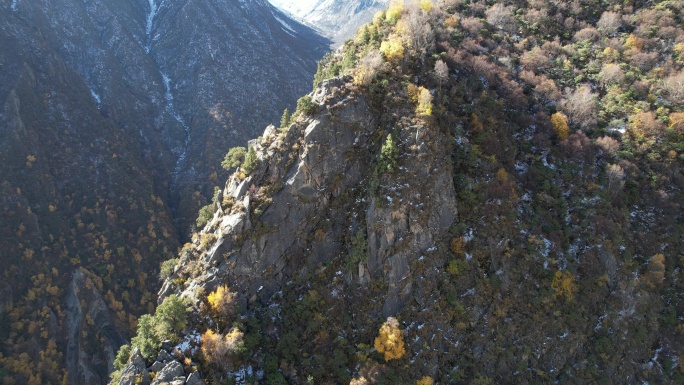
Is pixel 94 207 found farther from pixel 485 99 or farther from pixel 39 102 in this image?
pixel 485 99

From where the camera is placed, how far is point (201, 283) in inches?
1544

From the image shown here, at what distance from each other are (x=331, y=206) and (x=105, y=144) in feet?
301

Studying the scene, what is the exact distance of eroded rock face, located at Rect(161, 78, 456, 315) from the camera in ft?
124

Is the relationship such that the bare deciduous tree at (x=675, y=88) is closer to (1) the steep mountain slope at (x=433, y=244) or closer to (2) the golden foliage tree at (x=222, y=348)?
(1) the steep mountain slope at (x=433, y=244)

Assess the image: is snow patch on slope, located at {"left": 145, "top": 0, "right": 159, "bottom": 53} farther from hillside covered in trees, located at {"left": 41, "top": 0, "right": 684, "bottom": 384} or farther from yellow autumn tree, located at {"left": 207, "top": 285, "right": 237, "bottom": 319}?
yellow autumn tree, located at {"left": 207, "top": 285, "right": 237, "bottom": 319}

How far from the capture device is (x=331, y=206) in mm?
41219

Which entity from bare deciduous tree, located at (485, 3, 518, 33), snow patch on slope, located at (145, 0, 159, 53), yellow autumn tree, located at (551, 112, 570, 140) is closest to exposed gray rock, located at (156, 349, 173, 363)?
yellow autumn tree, located at (551, 112, 570, 140)

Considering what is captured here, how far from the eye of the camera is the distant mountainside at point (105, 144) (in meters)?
79.1

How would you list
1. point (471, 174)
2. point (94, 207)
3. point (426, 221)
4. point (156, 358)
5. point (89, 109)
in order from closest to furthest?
point (156, 358) → point (426, 221) → point (471, 174) → point (94, 207) → point (89, 109)

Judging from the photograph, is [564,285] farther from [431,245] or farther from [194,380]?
[194,380]

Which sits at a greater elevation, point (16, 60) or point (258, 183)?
point (16, 60)

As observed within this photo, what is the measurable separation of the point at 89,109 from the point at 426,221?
11077cm

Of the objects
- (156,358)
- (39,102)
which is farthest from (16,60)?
(156,358)

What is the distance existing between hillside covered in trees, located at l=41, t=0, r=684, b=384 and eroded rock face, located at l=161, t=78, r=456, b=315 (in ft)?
0.49
